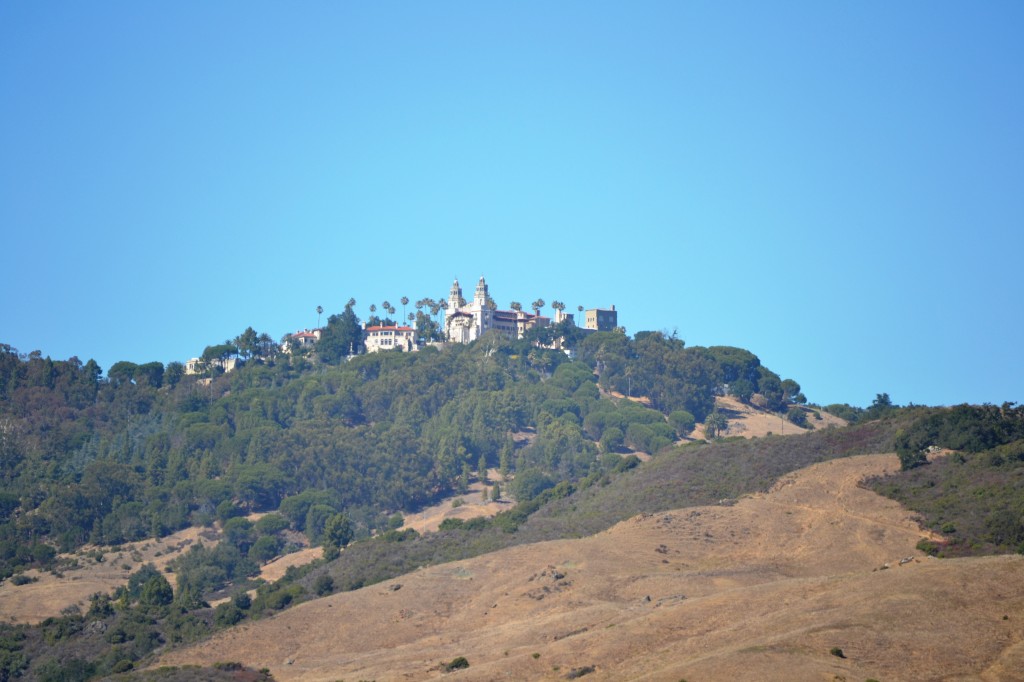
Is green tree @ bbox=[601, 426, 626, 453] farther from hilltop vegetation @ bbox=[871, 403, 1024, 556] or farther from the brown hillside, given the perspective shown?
the brown hillside

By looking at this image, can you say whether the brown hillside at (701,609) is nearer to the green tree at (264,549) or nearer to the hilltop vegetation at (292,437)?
the green tree at (264,549)

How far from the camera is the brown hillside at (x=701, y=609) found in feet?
200

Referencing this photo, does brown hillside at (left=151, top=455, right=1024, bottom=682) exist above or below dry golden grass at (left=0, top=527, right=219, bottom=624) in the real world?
below

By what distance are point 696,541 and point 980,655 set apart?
1508 inches

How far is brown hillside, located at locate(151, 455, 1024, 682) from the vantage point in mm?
A: 60938

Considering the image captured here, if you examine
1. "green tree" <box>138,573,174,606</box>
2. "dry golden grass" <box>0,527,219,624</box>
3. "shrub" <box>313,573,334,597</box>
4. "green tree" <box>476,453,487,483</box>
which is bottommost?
"shrub" <box>313,573,334,597</box>

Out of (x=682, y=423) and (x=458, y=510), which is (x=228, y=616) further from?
(x=682, y=423)

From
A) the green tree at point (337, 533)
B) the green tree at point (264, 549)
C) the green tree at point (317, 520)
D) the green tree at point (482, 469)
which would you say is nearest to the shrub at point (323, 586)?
the green tree at point (337, 533)

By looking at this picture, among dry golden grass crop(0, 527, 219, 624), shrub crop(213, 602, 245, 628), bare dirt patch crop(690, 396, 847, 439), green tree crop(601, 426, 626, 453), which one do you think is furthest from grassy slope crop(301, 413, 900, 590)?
bare dirt patch crop(690, 396, 847, 439)

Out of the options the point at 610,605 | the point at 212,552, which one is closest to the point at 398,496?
the point at 212,552

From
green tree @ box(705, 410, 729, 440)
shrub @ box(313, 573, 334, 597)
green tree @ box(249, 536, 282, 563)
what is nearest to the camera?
shrub @ box(313, 573, 334, 597)

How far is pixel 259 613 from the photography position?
9419cm

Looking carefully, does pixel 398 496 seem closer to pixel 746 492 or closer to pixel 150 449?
pixel 150 449

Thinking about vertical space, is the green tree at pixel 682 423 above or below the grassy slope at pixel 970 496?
above
